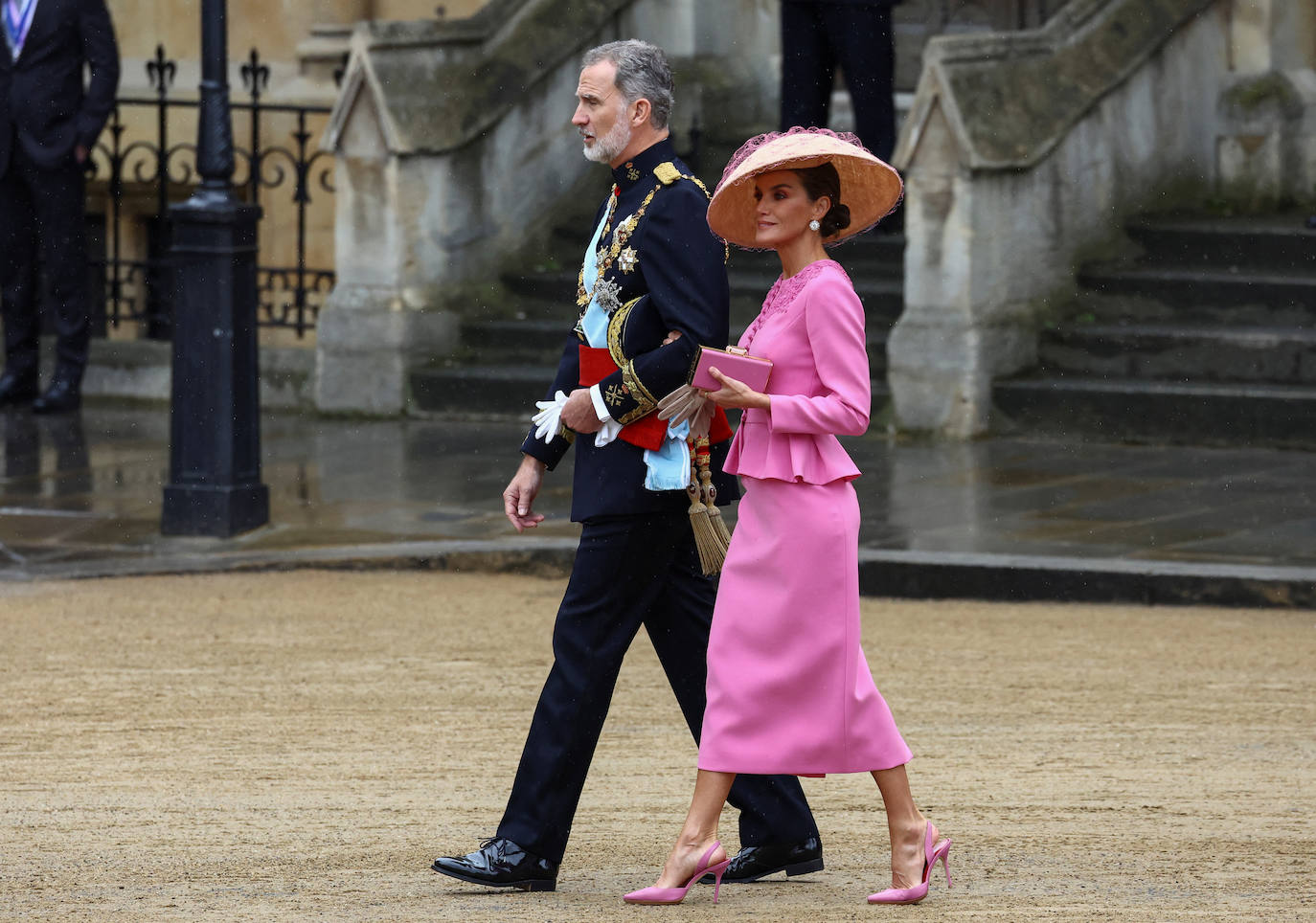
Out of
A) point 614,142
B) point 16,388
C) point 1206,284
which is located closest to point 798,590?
point 614,142

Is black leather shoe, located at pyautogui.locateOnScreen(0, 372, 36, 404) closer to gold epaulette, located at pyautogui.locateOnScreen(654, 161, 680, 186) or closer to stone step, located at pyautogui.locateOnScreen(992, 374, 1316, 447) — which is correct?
stone step, located at pyautogui.locateOnScreen(992, 374, 1316, 447)

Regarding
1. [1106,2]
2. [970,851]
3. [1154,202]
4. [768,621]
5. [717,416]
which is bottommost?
[970,851]

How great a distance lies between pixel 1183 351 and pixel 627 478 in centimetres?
766

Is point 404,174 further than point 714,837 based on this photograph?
Yes

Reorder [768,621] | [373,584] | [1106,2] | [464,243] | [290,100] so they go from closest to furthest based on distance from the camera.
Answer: [768,621]
[373,584]
[1106,2]
[464,243]
[290,100]

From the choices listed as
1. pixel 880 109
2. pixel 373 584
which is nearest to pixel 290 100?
pixel 880 109

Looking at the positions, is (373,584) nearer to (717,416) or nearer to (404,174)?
(717,416)

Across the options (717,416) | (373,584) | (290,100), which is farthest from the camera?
(290,100)

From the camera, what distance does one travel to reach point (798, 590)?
4809 mm

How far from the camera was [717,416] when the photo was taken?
519 centimetres

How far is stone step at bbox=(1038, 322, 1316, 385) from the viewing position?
11.9 metres

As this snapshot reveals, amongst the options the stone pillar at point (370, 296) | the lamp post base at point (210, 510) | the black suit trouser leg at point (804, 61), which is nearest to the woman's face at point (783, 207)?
the lamp post base at point (210, 510)

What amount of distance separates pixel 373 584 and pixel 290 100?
347 inches

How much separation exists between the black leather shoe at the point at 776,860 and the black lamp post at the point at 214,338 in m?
5.17
